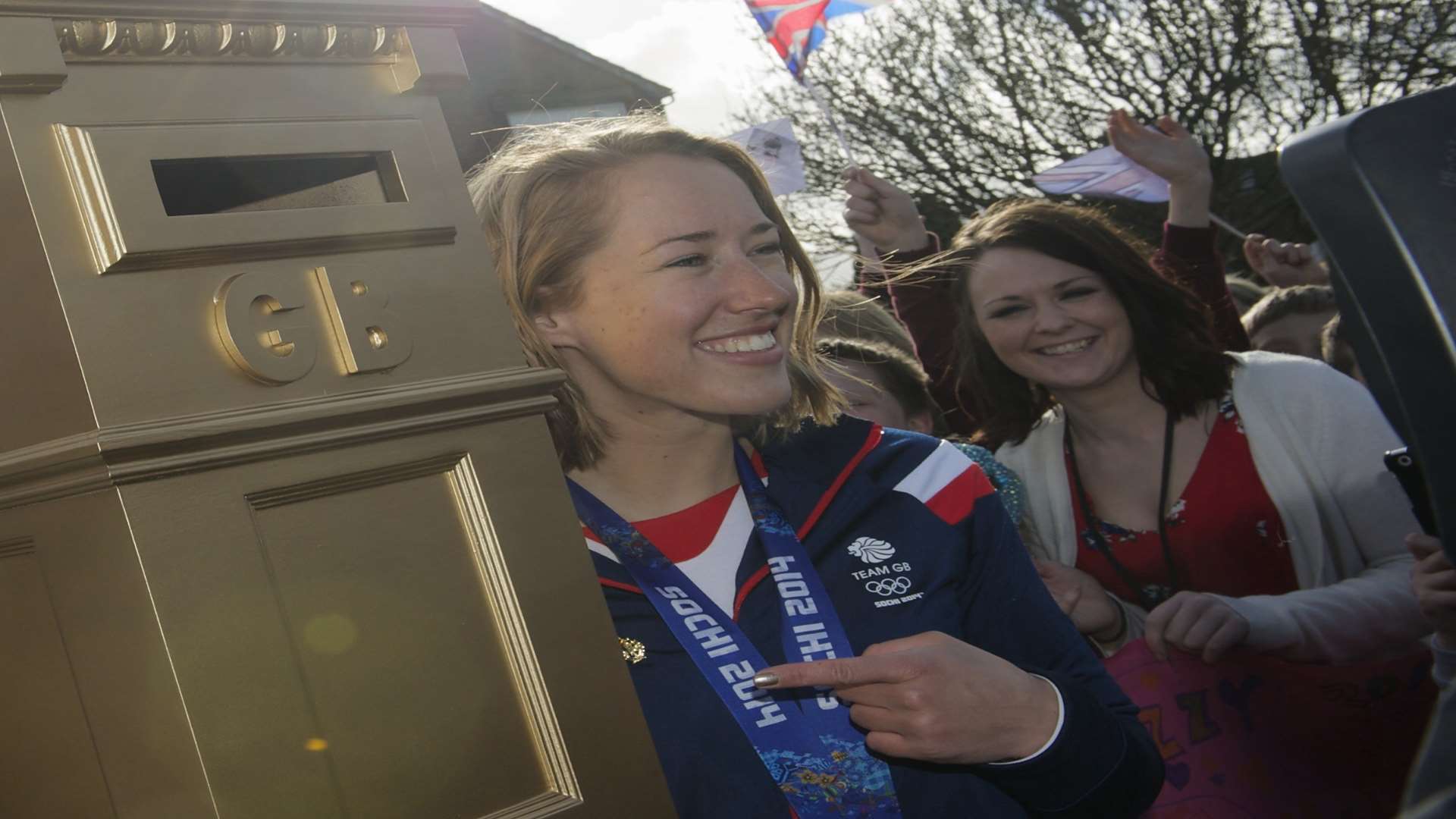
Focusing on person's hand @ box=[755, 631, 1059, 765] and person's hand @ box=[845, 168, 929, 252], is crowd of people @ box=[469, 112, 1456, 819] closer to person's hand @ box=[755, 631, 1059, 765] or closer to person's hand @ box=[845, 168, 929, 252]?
person's hand @ box=[755, 631, 1059, 765]

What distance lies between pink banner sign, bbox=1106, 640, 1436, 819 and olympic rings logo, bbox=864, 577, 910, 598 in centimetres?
82

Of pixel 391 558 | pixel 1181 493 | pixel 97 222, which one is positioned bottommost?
pixel 1181 493

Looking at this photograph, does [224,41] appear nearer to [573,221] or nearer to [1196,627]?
[573,221]

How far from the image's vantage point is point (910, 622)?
197 centimetres

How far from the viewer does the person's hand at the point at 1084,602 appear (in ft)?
9.57

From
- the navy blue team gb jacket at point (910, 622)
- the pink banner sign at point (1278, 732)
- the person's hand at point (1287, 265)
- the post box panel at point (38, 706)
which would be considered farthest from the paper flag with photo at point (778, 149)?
the post box panel at point (38, 706)

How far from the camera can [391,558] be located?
133 cm

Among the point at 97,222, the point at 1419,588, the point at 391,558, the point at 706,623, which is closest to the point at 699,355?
the point at 706,623

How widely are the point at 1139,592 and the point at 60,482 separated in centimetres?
236

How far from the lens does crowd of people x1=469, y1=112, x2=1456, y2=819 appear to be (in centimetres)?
184

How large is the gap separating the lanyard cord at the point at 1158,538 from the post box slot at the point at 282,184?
2114 millimetres

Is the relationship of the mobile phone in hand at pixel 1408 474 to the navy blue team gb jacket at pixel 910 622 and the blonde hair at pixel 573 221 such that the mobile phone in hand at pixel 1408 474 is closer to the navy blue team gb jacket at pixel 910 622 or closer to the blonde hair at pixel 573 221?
the navy blue team gb jacket at pixel 910 622

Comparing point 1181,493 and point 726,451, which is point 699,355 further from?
point 1181,493

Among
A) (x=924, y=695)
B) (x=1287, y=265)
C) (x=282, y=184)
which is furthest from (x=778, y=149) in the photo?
(x=282, y=184)
